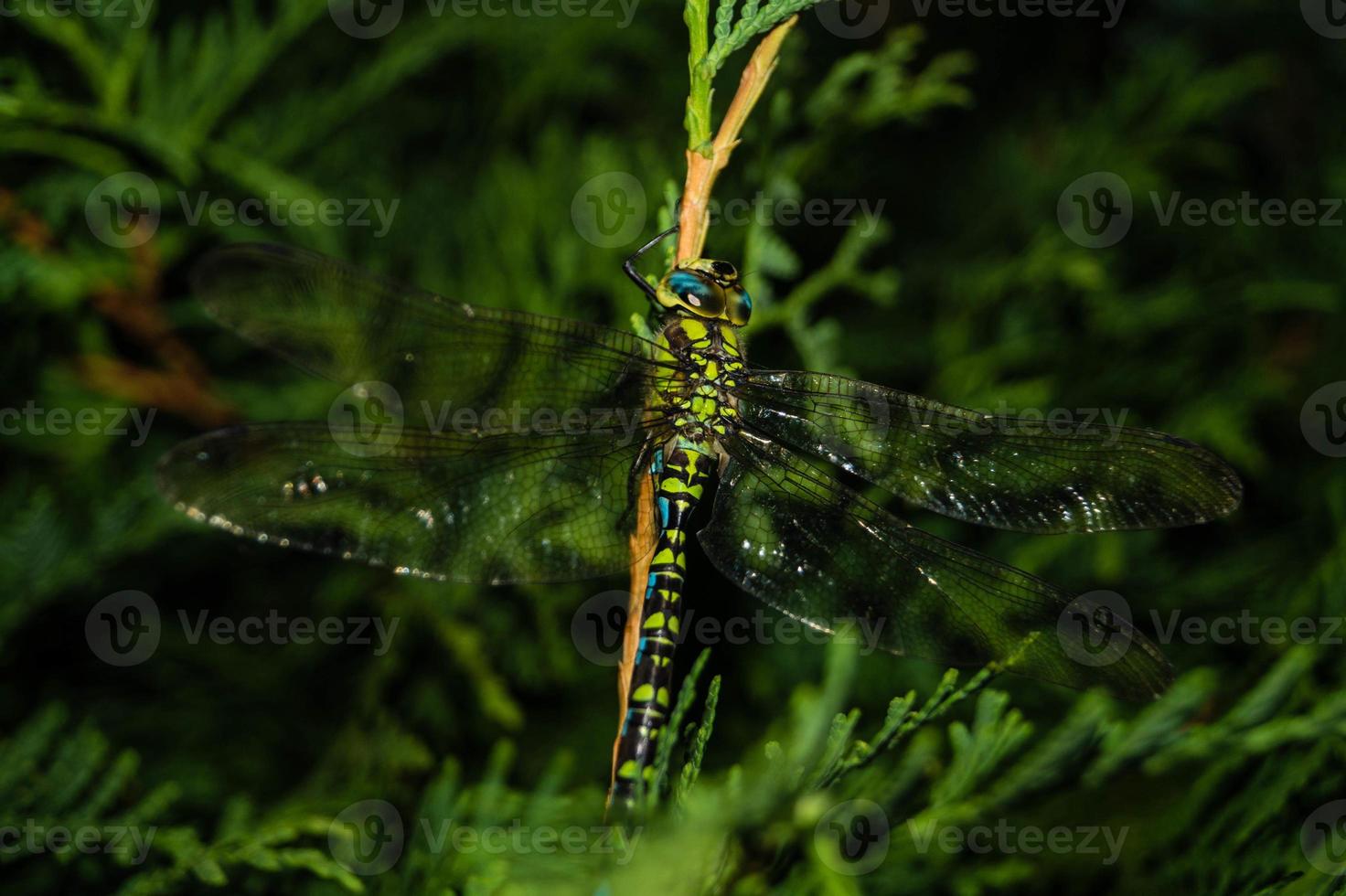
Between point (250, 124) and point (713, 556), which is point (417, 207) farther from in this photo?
point (713, 556)

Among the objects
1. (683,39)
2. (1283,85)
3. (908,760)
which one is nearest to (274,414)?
(683,39)

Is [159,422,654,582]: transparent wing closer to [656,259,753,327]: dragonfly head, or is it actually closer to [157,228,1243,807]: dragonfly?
[157,228,1243,807]: dragonfly

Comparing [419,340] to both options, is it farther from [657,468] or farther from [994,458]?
[994,458]

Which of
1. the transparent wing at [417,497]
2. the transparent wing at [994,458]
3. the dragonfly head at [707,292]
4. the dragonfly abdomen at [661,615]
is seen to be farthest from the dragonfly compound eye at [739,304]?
the transparent wing at [417,497]

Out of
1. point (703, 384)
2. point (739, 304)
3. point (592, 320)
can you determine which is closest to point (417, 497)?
point (703, 384)

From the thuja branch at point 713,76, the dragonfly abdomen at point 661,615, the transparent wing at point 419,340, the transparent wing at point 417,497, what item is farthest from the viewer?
the transparent wing at point 419,340

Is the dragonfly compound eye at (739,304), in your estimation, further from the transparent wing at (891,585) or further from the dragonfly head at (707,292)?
the transparent wing at (891,585)
